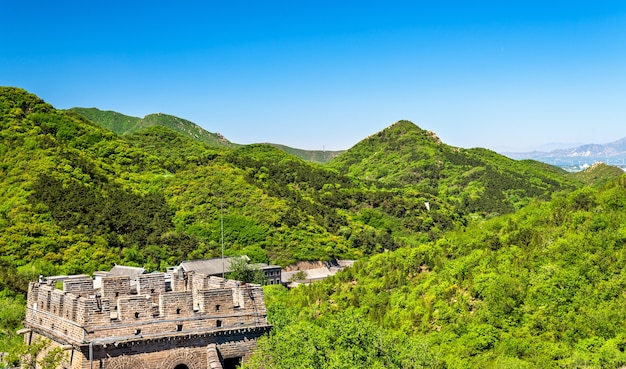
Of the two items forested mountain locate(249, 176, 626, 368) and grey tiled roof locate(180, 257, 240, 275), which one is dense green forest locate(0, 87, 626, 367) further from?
grey tiled roof locate(180, 257, 240, 275)

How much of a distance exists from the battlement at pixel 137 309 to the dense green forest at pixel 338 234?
154 cm

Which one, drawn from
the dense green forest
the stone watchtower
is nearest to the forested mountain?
the dense green forest

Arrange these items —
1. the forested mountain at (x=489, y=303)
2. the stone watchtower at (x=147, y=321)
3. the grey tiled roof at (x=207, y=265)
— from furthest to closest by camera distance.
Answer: the grey tiled roof at (x=207, y=265) < the forested mountain at (x=489, y=303) < the stone watchtower at (x=147, y=321)

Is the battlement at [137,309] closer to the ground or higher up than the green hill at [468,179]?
closer to the ground

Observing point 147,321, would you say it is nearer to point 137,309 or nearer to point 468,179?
point 137,309

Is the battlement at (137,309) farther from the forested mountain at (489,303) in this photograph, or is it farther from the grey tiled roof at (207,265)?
the grey tiled roof at (207,265)

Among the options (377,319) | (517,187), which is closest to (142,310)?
(377,319)

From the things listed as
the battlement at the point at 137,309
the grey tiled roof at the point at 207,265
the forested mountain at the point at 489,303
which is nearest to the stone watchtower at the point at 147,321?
the battlement at the point at 137,309

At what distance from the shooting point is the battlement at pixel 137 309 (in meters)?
17.1

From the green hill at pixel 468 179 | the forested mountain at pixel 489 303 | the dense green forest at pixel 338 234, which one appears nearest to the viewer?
the forested mountain at pixel 489 303

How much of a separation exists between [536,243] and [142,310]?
2496 cm

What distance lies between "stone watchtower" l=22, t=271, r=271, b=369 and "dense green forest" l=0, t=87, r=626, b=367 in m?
1.23

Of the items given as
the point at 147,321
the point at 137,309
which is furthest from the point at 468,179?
the point at 137,309

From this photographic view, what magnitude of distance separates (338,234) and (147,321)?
82.2 meters
